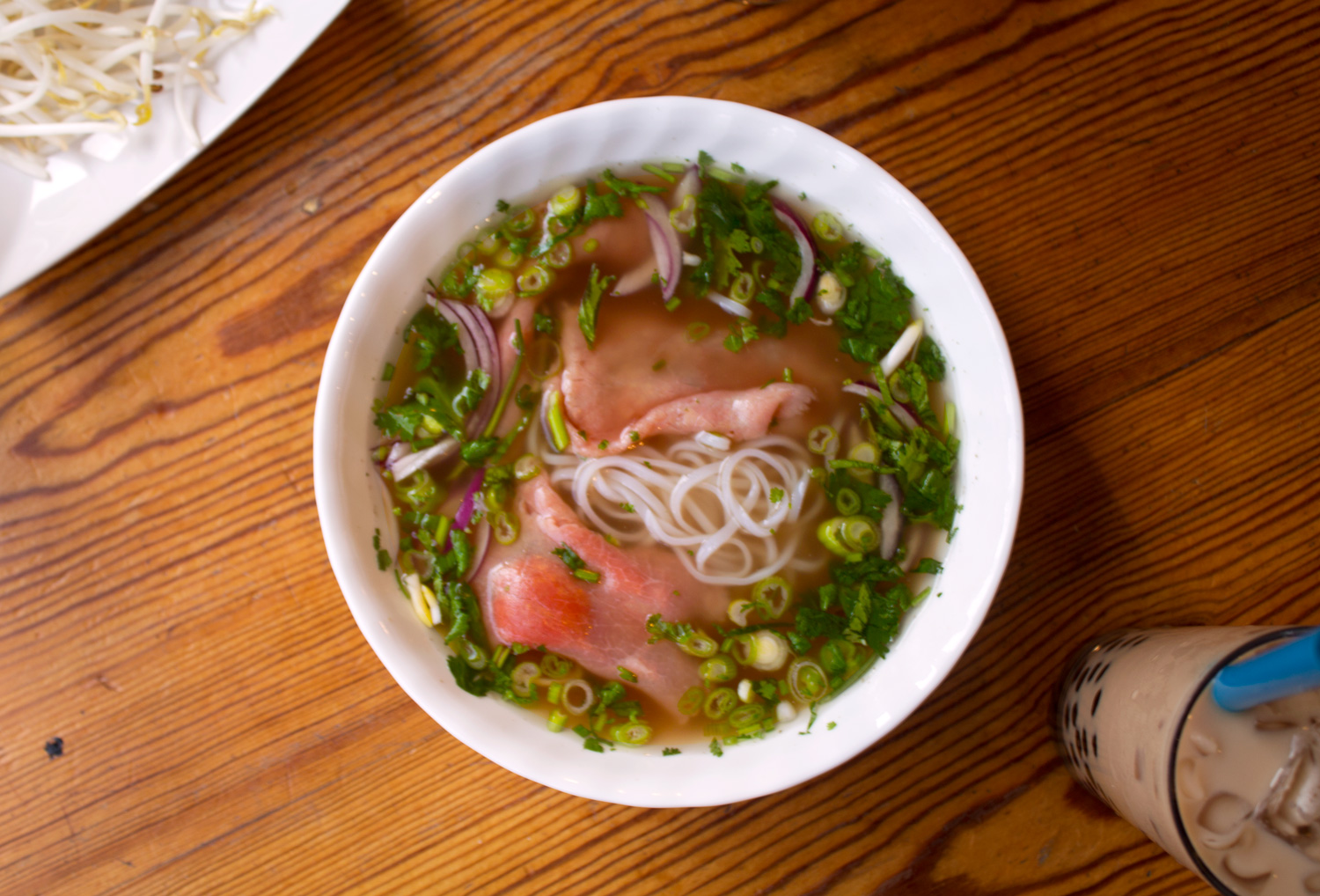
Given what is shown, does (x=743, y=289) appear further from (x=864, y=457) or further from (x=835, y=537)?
(x=835, y=537)

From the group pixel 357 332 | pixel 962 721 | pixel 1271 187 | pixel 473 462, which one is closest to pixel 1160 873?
pixel 962 721

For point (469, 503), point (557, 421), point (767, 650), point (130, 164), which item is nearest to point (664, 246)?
point (557, 421)

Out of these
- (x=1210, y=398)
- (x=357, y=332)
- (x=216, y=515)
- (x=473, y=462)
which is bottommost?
(x=216, y=515)

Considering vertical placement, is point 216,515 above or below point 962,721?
below

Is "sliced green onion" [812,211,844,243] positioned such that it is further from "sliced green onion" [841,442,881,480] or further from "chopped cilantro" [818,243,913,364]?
"sliced green onion" [841,442,881,480]

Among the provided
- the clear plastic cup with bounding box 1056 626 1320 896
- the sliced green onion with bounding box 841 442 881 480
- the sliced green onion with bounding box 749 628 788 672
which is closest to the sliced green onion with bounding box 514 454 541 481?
the sliced green onion with bounding box 749 628 788 672

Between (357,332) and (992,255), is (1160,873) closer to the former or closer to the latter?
(992,255)

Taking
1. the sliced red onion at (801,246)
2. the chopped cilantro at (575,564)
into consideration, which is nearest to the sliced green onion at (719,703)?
the chopped cilantro at (575,564)
